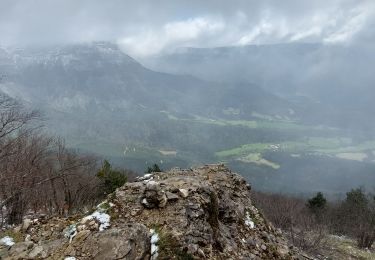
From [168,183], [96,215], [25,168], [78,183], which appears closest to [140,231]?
[96,215]

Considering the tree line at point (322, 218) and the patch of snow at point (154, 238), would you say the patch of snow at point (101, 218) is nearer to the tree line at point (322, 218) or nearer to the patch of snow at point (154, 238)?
the patch of snow at point (154, 238)

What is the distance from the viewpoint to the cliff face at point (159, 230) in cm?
922

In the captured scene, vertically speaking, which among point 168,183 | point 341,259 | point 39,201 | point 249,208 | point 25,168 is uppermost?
point 168,183

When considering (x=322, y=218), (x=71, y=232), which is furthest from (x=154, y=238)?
Answer: (x=322, y=218)

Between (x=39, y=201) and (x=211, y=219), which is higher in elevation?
(x=211, y=219)

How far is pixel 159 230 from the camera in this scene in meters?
9.77

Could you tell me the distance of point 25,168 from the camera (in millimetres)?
32531

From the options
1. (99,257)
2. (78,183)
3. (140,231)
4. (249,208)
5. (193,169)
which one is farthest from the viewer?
(78,183)

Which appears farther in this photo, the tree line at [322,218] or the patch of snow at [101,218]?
the tree line at [322,218]

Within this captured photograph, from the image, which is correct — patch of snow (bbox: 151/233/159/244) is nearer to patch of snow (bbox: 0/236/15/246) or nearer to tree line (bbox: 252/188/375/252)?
patch of snow (bbox: 0/236/15/246)

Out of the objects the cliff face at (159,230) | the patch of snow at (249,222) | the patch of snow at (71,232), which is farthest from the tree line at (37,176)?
the patch of snow at (249,222)

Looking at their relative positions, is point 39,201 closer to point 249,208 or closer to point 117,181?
point 117,181

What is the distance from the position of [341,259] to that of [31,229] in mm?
34764

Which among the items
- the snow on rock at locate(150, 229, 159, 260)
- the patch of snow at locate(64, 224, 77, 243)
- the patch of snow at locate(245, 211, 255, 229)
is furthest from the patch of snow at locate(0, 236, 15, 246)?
the patch of snow at locate(245, 211, 255, 229)
